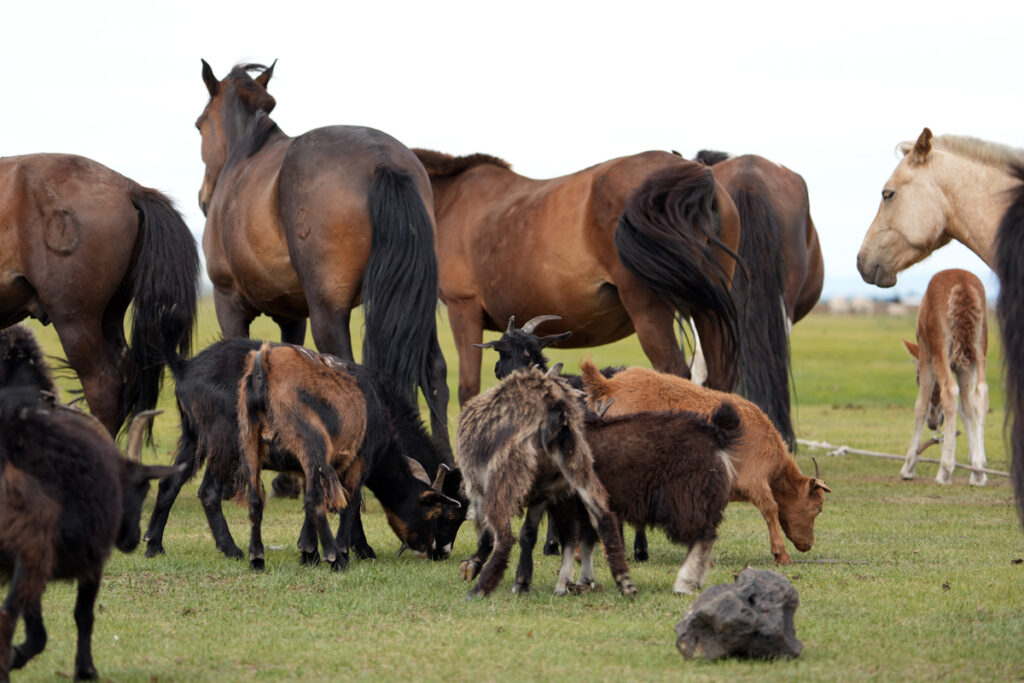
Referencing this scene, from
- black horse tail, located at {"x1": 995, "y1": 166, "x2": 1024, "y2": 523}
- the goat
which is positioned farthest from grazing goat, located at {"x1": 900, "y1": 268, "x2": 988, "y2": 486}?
black horse tail, located at {"x1": 995, "y1": 166, "x2": 1024, "y2": 523}

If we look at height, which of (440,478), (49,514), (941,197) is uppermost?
(941,197)

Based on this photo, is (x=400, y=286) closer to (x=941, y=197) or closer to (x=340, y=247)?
(x=340, y=247)

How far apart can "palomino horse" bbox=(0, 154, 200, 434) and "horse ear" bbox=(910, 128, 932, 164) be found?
5.10 meters

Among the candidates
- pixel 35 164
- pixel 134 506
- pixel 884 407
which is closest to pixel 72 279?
pixel 35 164

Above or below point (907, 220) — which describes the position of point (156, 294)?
below

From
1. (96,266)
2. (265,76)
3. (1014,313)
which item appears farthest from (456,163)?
(1014,313)

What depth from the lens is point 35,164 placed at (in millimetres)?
9273

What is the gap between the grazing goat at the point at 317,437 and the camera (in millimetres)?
6613

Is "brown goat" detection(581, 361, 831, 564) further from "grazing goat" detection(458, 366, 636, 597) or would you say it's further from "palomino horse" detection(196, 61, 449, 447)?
"palomino horse" detection(196, 61, 449, 447)

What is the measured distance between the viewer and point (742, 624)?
471cm

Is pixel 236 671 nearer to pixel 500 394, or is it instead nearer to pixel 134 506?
pixel 134 506

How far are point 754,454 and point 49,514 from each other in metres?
4.10

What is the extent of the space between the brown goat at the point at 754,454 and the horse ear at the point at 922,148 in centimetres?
171

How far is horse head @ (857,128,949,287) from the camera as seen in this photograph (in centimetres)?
702
